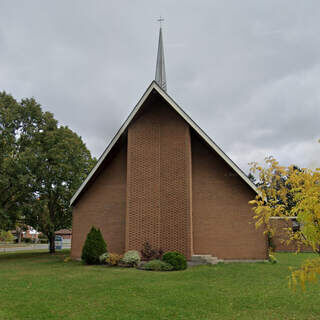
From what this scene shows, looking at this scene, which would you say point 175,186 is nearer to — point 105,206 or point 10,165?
point 105,206

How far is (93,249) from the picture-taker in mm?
15461

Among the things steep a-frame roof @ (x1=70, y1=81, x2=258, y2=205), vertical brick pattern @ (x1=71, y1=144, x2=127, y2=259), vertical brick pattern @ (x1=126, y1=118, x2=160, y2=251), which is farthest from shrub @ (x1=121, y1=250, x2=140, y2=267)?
steep a-frame roof @ (x1=70, y1=81, x2=258, y2=205)

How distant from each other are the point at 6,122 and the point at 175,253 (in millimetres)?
14672

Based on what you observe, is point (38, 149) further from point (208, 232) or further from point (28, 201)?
point (208, 232)

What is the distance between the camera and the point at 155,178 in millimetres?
15609

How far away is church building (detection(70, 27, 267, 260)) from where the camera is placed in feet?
49.6

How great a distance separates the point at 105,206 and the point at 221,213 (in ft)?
21.2

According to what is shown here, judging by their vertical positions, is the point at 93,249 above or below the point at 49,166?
below

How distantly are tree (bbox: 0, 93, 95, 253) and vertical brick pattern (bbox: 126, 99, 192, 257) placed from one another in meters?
8.49

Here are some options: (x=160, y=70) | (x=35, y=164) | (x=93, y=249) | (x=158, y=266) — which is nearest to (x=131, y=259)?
(x=158, y=266)

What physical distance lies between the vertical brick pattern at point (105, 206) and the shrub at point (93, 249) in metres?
1.70

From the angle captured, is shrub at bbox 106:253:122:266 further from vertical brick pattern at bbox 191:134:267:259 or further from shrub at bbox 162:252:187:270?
vertical brick pattern at bbox 191:134:267:259

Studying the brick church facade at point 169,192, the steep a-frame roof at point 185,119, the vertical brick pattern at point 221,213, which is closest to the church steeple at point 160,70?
the brick church facade at point 169,192

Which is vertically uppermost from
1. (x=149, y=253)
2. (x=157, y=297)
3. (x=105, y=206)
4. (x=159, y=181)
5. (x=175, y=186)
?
(x=159, y=181)
